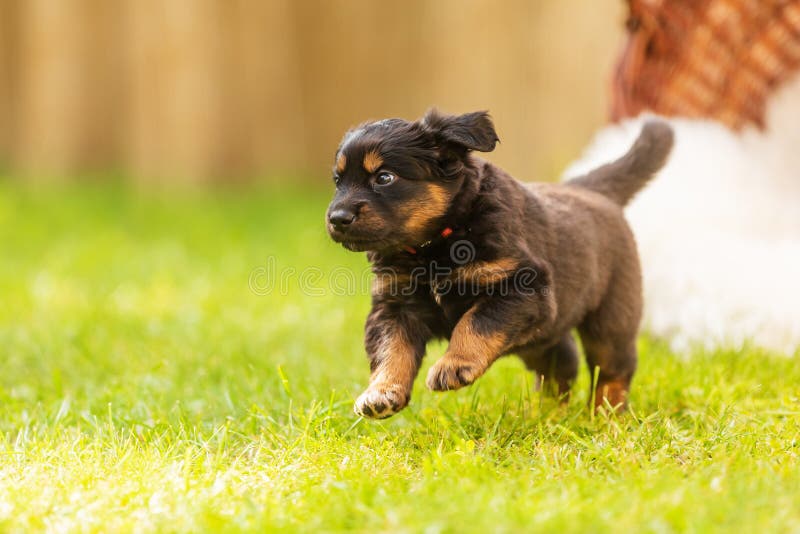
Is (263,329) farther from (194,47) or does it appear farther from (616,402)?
(194,47)

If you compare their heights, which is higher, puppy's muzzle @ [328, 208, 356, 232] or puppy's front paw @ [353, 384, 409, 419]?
puppy's muzzle @ [328, 208, 356, 232]

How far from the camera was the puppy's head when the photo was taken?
8.36 ft

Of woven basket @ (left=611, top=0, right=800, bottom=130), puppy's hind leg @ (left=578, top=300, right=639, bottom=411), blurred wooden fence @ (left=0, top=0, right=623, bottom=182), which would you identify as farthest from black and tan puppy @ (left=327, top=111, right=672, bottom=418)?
blurred wooden fence @ (left=0, top=0, right=623, bottom=182)

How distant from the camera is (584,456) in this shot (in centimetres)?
242

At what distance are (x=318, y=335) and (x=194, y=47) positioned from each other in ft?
17.5

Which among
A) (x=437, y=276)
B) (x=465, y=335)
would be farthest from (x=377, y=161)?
(x=465, y=335)

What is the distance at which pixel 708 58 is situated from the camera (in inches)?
201

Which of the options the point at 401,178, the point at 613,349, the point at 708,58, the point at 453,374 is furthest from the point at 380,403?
Answer: the point at 708,58

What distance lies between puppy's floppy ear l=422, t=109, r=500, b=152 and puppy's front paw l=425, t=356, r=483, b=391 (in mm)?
616

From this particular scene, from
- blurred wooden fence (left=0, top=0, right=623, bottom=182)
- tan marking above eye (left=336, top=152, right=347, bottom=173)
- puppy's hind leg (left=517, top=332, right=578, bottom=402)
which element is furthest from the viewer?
blurred wooden fence (left=0, top=0, right=623, bottom=182)

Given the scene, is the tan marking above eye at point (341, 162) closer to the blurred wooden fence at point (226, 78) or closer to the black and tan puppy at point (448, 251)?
the black and tan puppy at point (448, 251)

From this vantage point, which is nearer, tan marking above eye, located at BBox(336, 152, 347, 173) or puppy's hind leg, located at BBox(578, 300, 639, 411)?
tan marking above eye, located at BBox(336, 152, 347, 173)

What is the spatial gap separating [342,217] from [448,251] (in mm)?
329

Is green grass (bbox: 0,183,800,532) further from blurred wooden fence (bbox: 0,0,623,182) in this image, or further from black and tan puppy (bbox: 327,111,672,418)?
blurred wooden fence (bbox: 0,0,623,182)
